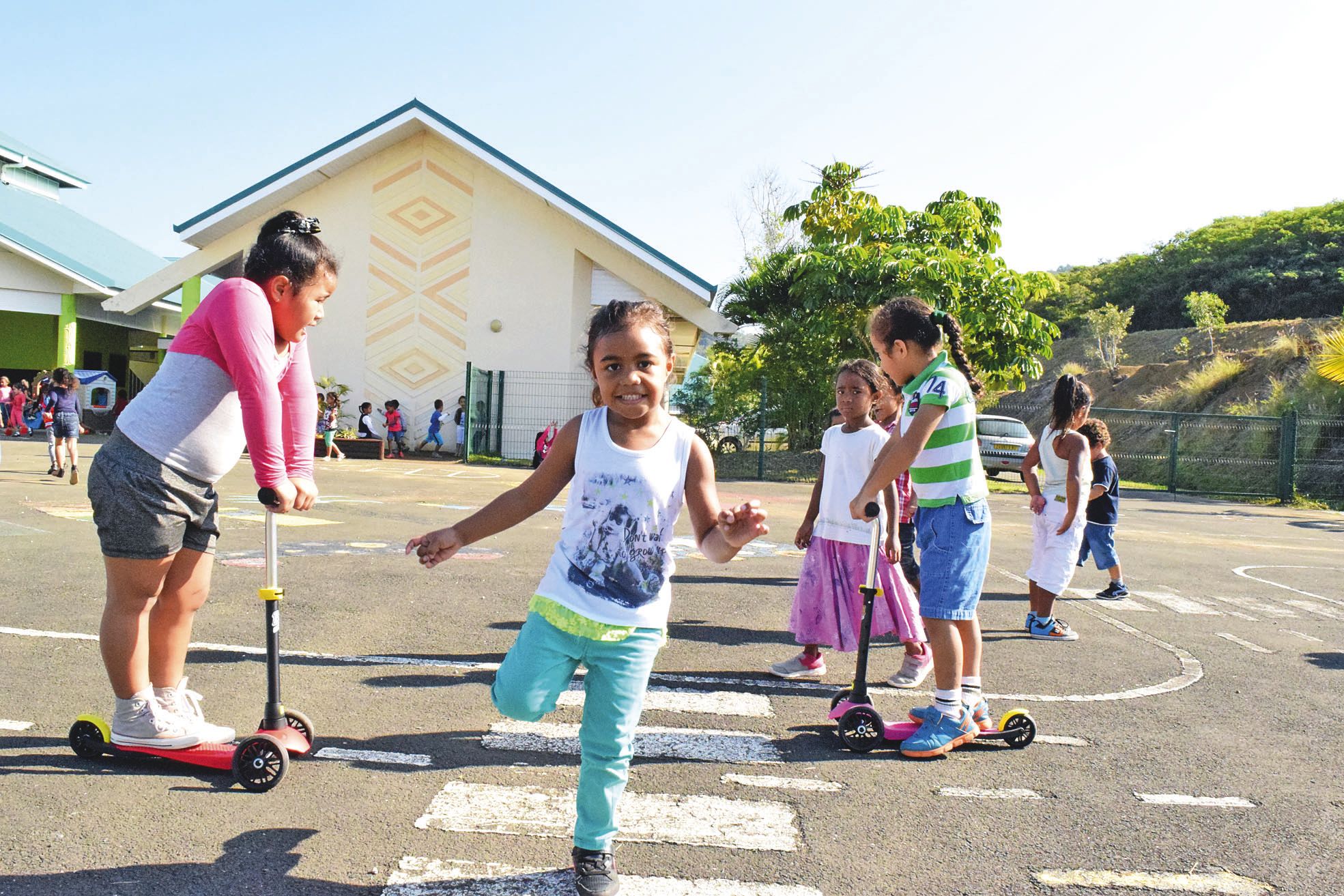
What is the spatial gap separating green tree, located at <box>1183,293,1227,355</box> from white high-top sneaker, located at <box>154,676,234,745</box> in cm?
4153

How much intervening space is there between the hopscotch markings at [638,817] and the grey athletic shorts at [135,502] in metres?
1.30

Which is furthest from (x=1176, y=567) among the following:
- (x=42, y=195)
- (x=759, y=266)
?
(x=42, y=195)

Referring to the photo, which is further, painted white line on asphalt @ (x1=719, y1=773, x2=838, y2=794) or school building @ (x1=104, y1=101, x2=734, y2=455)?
school building @ (x1=104, y1=101, x2=734, y2=455)

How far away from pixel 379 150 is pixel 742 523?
24309mm

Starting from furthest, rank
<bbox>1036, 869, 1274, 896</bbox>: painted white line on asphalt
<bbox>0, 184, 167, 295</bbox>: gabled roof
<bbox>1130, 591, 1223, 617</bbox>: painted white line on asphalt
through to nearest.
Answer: <bbox>0, 184, 167, 295</bbox>: gabled roof < <bbox>1130, 591, 1223, 617</bbox>: painted white line on asphalt < <bbox>1036, 869, 1274, 896</bbox>: painted white line on asphalt

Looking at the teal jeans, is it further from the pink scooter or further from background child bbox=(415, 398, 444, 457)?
background child bbox=(415, 398, 444, 457)

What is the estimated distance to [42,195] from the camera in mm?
36156

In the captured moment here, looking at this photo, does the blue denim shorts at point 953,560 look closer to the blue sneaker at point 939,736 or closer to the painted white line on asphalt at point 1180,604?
the blue sneaker at point 939,736

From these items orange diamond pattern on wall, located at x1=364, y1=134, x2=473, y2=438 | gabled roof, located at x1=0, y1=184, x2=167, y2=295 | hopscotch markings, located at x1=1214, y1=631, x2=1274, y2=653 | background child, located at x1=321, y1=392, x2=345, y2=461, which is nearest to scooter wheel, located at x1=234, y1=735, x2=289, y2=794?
hopscotch markings, located at x1=1214, y1=631, x2=1274, y2=653

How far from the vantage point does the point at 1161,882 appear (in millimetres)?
3141

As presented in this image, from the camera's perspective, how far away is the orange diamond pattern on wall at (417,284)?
24.8 metres

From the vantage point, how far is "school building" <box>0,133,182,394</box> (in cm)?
2727

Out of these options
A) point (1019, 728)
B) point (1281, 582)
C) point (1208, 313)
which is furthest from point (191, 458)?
point (1208, 313)

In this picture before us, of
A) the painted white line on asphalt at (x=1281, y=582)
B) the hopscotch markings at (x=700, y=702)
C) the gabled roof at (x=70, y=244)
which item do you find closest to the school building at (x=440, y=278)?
the gabled roof at (x=70, y=244)
